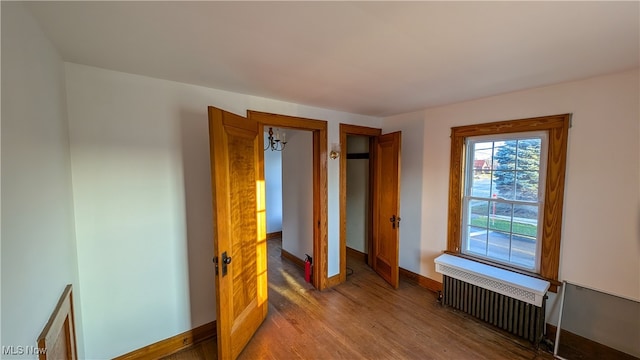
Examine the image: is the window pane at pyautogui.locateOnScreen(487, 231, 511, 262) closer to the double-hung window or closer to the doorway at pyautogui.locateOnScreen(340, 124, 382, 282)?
the double-hung window

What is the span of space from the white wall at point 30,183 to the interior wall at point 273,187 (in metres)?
4.16

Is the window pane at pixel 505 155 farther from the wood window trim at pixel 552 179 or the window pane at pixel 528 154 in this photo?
the wood window trim at pixel 552 179

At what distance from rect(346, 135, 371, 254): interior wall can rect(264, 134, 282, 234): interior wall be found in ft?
6.24

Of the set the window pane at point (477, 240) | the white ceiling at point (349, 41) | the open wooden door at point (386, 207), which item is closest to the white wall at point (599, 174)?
the white ceiling at point (349, 41)

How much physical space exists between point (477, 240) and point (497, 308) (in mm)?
721

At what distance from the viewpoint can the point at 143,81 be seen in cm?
199

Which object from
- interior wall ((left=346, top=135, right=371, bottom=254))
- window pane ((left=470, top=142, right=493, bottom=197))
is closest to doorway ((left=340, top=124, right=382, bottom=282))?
interior wall ((left=346, top=135, right=371, bottom=254))

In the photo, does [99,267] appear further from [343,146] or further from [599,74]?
[599,74]

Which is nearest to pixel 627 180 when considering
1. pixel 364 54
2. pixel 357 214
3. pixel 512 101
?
pixel 512 101

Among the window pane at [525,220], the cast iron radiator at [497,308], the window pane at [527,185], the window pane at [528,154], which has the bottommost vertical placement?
the cast iron radiator at [497,308]

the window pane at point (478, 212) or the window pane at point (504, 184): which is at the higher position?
the window pane at point (504, 184)

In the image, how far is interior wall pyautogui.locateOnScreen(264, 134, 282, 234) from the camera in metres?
5.73

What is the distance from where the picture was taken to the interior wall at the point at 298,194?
3.61 m

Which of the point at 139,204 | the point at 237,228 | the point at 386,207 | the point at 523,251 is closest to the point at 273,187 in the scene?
the point at 386,207
